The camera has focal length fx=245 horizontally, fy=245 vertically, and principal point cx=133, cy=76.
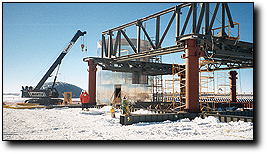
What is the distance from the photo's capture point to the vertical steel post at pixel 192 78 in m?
14.9

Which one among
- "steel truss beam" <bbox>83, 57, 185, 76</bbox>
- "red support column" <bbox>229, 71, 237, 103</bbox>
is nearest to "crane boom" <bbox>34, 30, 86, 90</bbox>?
"steel truss beam" <bbox>83, 57, 185, 76</bbox>

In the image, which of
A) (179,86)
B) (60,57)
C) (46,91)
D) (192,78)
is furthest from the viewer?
(60,57)

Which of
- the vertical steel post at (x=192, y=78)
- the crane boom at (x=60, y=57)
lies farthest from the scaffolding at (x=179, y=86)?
the crane boom at (x=60, y=57)

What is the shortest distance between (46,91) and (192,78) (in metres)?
23.1

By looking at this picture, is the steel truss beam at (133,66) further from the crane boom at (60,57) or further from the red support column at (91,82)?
the crane boom at (60,57)

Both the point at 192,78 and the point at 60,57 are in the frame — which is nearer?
the point at 192,78

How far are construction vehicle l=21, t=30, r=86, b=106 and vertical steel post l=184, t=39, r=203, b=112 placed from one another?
22.2m

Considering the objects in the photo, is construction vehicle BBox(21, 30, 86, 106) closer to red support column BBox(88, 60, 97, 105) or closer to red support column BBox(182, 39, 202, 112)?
red support column BBox(88, 60, 97, 105)

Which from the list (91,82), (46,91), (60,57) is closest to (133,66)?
(91,82)

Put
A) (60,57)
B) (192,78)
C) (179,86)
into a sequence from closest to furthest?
(192,78) < (179,86) < (60,57)

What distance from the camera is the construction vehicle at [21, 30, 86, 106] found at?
31453 millimetres

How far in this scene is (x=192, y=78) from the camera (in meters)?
14.9

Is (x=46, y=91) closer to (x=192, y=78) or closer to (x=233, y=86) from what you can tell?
(x=192, y=78)

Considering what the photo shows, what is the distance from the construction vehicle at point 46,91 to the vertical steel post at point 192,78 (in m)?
22.2
